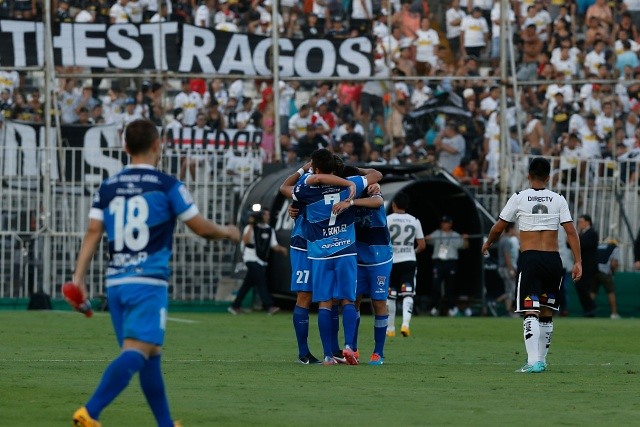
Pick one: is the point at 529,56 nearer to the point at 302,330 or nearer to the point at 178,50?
the point at 178,50

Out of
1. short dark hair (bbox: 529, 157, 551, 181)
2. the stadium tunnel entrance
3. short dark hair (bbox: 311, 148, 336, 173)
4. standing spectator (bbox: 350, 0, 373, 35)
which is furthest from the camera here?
standing spectator (bbox: 350, 0, 373, 35)

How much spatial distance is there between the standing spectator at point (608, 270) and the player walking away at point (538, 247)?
15802mm

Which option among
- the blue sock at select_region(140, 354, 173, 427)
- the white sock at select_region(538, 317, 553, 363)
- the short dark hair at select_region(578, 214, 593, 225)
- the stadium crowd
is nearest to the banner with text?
the stadium crowd

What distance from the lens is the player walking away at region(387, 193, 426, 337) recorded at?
21375 mm

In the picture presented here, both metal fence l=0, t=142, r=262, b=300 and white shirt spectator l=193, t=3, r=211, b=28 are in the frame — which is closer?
metal fence l=0, t=142, r=262, b=300

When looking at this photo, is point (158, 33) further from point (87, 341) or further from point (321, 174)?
point (321, 174)

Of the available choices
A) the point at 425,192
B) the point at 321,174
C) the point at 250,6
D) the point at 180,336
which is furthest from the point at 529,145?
the point at 321,174

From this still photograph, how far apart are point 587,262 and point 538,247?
15.7m

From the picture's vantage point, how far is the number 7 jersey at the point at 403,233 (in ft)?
70.2

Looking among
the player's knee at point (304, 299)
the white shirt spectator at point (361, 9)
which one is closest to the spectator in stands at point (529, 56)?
the white shirt spectator at point (361, 9)

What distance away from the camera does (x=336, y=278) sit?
14.5 meters

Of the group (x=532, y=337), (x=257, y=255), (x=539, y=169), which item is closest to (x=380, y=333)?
(x=532, y=337)

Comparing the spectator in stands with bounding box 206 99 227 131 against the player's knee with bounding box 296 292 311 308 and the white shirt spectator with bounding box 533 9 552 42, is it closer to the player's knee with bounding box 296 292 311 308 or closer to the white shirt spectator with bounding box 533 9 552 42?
the white shirt spectator with bounding box 533 9 552 42

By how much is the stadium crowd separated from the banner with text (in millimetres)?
265
